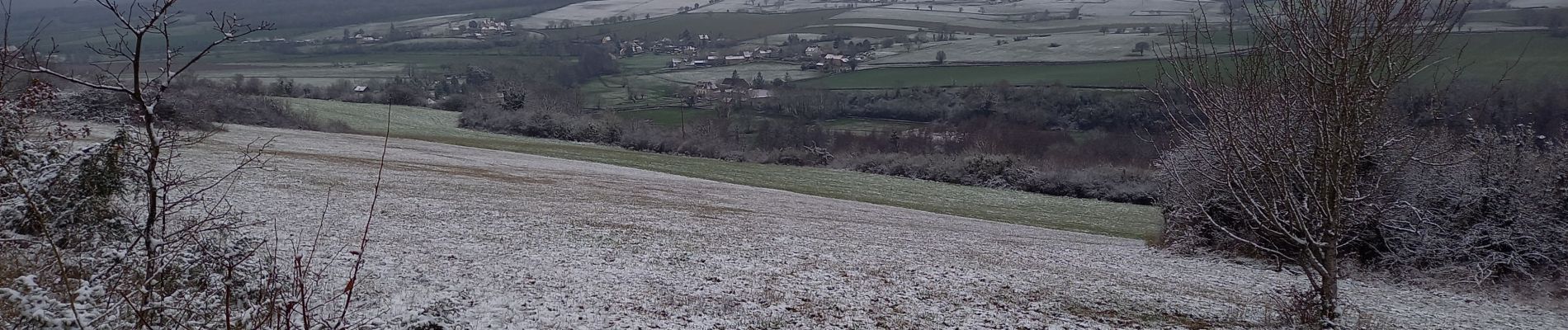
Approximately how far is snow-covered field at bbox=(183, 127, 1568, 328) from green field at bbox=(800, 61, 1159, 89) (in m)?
65.1

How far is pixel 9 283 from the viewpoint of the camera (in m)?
6.99

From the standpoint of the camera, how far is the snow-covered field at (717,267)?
1219 cm

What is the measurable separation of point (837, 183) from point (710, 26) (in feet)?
382

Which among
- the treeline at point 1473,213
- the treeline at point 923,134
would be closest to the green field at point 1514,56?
the treeline at point 923,134

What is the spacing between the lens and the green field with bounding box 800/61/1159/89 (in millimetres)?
88875

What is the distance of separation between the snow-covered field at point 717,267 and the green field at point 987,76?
214 ft

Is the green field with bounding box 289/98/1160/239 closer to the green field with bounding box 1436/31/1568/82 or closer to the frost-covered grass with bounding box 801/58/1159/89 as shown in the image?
the green field with bounding box 1436/31/1568/82

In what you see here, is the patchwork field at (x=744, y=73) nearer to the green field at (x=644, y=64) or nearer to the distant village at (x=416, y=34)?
the green field at (x=644, y=64)

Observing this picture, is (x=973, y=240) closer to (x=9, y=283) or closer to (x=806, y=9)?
(x=9, y=283)

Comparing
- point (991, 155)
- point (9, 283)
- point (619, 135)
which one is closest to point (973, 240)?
point (9, 283)

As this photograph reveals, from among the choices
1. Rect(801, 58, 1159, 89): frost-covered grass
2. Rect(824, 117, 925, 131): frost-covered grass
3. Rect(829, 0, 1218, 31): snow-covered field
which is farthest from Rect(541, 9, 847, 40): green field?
Rect(824, 117, 925, 131): frost-covered grass

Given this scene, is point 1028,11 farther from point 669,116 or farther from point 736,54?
point 669,116

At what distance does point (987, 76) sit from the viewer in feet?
324

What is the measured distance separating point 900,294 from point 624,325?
503 cm
